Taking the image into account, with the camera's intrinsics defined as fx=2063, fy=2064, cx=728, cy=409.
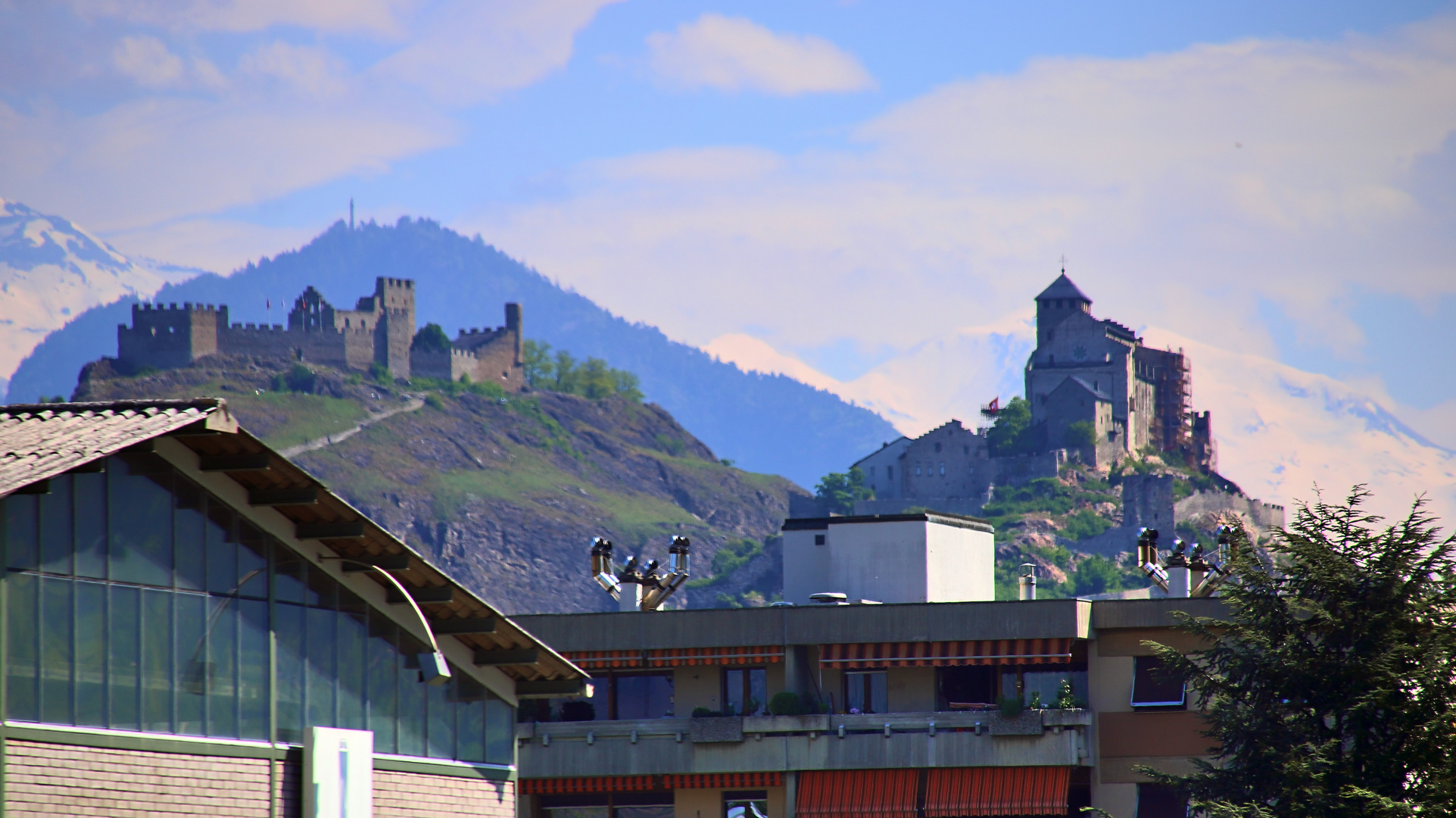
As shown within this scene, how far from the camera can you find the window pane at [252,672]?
67.2ft

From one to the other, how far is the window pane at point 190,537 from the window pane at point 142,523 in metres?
0.13

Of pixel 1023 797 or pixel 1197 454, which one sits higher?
pixel 1197 454

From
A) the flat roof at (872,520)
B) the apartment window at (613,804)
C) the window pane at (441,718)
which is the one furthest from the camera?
the flat roof at (872,520)

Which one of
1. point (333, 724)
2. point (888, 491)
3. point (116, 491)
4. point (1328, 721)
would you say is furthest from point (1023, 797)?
point (888, 491)

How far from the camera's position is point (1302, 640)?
98.6ft

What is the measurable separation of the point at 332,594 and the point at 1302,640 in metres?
15.0

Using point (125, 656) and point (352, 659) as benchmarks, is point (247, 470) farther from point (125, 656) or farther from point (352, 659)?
point (352, 659)

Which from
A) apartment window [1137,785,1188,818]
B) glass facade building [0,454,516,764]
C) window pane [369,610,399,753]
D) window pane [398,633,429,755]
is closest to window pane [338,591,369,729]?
glass facade building [0,454,516,764]

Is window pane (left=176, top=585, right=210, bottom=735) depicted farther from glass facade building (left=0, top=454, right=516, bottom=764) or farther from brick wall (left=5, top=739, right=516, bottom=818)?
brick wall (left=5, top=739, right=516, bottom=818)

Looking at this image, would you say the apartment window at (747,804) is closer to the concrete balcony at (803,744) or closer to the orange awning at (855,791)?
the concrete balcony at (803,744)

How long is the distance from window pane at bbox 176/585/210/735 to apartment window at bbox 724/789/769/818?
18640mm

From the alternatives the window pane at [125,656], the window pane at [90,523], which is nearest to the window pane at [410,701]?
the window pane at [125,656]

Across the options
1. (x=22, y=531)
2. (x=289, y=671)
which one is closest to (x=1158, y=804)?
(x=289, y=671)

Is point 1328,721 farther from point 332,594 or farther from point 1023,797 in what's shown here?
point 332,594
